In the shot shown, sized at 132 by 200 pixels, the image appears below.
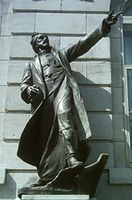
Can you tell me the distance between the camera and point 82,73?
29.0 ft

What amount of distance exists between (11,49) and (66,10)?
1653mm

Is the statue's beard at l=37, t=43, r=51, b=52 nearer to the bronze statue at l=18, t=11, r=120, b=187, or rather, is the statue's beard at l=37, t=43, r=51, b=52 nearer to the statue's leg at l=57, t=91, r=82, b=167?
the bronze statue at l=18, t=11, r=120, b=187

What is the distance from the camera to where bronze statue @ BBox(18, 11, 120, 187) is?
6875mm

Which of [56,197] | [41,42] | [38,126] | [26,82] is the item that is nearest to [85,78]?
[41,42]

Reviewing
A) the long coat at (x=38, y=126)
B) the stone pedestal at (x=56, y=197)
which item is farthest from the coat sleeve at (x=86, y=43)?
the stone pedestal at (x=56, y=197)

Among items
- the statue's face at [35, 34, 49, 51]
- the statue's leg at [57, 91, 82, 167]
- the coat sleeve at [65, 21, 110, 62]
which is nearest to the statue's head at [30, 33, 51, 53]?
the statue's face at [35, 34, 49, 51]

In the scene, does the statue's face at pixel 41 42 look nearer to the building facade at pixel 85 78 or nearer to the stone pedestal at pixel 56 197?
the building facade at pixel 85 78

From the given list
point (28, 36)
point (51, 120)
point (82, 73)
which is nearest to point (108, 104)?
point (82, 73)

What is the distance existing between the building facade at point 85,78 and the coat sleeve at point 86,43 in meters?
0.76

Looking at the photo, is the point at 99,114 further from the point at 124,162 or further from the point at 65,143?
the point at 65,143

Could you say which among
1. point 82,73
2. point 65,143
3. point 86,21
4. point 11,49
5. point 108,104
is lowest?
point 65,143

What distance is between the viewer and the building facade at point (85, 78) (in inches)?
312

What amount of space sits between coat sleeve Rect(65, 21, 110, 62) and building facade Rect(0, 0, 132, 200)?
76 centimetres

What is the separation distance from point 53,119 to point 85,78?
6.17 ft
